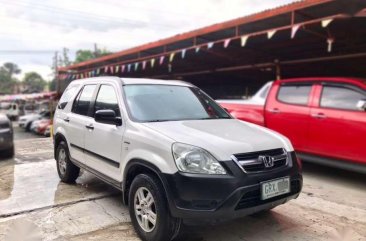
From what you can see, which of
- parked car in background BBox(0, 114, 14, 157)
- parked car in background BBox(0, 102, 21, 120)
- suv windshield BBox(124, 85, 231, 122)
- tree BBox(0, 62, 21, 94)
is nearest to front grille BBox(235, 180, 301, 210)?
suv windshield BBox(124, 85, 231, 122)

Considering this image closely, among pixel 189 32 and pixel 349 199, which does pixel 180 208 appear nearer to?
pixel 349 199

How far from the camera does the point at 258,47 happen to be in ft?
37.2

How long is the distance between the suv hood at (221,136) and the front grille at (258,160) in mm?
41

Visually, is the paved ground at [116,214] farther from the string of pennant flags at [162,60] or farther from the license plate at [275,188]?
the string of pennant flags at [162,60]

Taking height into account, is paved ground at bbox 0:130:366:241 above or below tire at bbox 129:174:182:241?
below

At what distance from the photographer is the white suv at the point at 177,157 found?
3055 millimetres

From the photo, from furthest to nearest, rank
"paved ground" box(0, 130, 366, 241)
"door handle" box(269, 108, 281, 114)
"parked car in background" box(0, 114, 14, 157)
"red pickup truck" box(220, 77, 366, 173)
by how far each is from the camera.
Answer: "parked car in background" box(0, 114, 14, 157), "door handle" box(269, 108, 281, 114), "red pickup truck" box(220, 77, 366, 173), "paved ground" box(0, 130, 366, 241)

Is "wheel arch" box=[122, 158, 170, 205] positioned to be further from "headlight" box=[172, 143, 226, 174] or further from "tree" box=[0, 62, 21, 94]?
"tree" box=[0, 62, 21, 94]

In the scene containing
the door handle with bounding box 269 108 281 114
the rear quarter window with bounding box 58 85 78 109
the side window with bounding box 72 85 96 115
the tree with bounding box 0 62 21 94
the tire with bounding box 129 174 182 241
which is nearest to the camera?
the tire with bounding box 129 174 182 241

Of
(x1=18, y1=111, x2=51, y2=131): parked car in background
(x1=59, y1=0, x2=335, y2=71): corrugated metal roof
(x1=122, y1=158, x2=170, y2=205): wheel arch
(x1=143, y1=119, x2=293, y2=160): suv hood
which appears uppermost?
(x1=59, y1=0, x2=335, y2=71): corrugated metal roof

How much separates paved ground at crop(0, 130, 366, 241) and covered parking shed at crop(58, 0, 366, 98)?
382cm

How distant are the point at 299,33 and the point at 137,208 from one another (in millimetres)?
7567

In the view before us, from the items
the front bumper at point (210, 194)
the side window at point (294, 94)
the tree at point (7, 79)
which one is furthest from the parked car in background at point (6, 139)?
the tree at point (7, 79)

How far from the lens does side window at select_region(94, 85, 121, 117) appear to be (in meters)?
4.21
